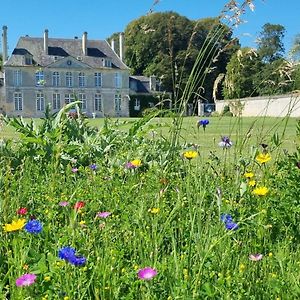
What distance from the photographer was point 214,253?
4.57 feet

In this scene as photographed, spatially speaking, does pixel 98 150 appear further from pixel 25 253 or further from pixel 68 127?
pixel 25 253

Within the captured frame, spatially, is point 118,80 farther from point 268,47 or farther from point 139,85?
point 268,47

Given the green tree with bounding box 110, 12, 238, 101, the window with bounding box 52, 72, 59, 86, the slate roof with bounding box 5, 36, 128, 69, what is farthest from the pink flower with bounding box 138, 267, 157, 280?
the window with bounding box 52, 72, 59, 86

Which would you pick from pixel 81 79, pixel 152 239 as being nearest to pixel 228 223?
pixel 152 239

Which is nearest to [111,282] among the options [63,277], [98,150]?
[63,277]

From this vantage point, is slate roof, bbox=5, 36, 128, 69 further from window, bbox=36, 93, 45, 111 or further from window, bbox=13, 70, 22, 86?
window, bbox=36, 93, 45, 111

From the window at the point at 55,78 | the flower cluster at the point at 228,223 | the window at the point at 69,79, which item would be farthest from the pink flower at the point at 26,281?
the window at the point at 69,79

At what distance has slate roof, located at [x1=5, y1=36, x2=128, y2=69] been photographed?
1958 inches

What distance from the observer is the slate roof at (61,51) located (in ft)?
163

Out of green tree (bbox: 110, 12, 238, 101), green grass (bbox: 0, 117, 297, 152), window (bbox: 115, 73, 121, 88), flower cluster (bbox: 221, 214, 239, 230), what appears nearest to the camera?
flower cluster (bbox: 221, 214, 239, 230)

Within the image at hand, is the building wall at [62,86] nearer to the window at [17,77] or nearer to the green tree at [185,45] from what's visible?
the window at [17,77]

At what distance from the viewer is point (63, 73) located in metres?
51.6

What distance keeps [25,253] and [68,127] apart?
241 cm

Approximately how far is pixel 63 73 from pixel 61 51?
2.11m
